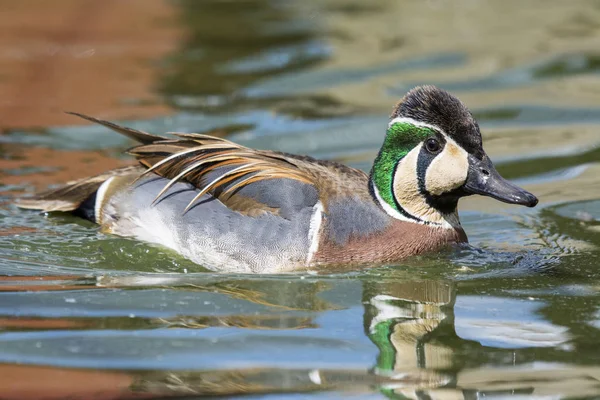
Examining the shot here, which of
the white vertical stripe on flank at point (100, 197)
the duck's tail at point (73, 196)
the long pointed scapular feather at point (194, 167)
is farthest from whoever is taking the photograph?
the duck's tail at point (73, 196)

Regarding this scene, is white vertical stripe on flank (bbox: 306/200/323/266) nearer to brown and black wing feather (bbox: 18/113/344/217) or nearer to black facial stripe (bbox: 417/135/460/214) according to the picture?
brown and black wing feather (bbox: 18/113/344/217)

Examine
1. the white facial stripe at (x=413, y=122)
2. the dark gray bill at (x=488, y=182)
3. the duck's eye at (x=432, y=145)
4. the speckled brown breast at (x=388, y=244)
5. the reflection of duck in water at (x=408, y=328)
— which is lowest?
the reflection of duck in water at (x=408, y=328)

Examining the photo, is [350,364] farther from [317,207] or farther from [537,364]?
[317,207]

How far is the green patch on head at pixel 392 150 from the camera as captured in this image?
6961mm

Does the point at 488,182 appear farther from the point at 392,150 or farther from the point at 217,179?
the point at 217,179

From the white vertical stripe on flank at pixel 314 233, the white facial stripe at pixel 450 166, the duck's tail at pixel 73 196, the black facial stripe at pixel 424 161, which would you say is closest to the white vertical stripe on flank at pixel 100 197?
the duck's tail at pixel 73 196

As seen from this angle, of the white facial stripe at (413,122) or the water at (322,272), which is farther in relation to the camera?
the white facial stripe at (413,122)

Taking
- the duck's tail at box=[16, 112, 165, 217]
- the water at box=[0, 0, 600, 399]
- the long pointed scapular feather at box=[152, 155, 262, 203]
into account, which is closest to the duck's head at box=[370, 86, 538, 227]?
the water at box=[0, 0, 600, 399]

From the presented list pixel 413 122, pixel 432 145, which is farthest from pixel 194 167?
pixel 432 145

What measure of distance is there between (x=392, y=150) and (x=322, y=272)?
99 centimetres

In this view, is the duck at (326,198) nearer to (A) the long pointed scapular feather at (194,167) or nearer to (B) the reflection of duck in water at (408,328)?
(A) the long pointed scapular feather at (194,167)

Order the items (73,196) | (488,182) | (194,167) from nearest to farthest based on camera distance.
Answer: (488,182), (194,167), (73,196)

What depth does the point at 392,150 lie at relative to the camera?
712 centimetres

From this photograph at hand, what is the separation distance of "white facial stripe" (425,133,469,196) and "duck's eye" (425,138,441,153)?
0.16ft
